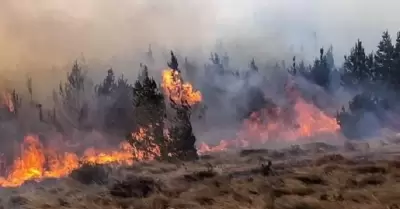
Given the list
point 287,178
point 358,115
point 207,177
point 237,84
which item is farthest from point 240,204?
point 237,84

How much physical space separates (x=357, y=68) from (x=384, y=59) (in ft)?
10.4

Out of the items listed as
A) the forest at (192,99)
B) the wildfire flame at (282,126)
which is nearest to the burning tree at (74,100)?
the forest at (192,99)

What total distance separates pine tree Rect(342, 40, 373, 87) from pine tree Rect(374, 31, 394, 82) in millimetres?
681

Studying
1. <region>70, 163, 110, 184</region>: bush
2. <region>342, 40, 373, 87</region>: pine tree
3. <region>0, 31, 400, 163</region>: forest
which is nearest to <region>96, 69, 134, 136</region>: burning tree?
<region>0, 31, 400, 163</region>: forest

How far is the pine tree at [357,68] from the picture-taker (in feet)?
157

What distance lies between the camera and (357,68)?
4953 cm

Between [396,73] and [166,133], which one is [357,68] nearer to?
[396,73]

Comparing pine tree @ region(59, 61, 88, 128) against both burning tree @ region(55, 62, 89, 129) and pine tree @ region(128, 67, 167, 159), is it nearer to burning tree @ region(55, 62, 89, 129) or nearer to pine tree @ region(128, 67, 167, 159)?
burning tree @ region(55, 62, 89, 129)

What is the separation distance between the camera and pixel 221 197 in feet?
40.4

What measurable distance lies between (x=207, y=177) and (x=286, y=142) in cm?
2728

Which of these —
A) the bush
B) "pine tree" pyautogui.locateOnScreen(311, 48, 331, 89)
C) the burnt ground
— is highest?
"pine tree" pyautogui.locateOnScreen(311, 48, 331, 89)

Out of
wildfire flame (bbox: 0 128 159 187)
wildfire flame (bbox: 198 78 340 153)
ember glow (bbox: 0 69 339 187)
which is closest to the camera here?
ember glow (bbox: 0 69 339 187)

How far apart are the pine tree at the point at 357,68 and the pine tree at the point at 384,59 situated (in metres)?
0.68

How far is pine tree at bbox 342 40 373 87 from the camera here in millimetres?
47906
